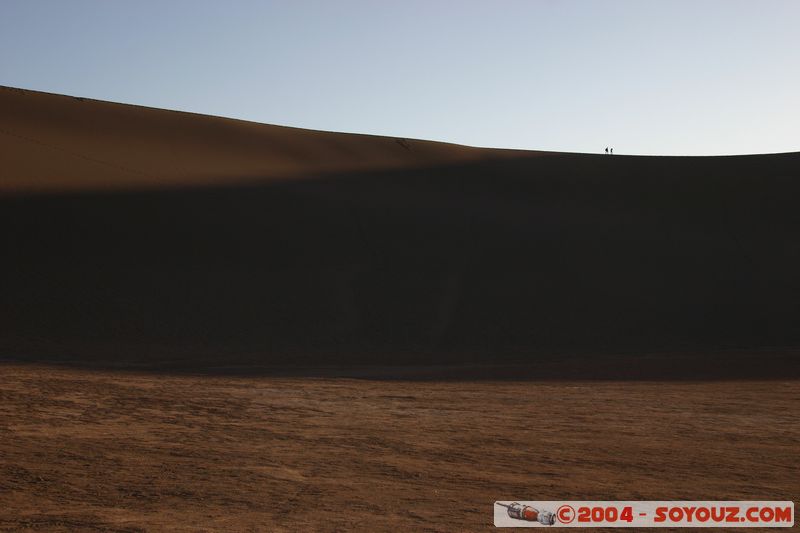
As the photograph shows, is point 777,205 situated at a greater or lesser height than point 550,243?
greater

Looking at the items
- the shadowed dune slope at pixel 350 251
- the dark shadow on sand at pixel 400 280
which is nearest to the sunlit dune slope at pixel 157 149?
the shadowed dune slope at pixel 350 251

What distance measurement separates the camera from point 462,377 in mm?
20266

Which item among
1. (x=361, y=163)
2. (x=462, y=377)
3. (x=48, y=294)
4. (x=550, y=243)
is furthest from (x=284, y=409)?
(x=361, y=163)

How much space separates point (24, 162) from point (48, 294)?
10866mm

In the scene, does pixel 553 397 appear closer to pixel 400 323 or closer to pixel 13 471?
pixel 13 471
